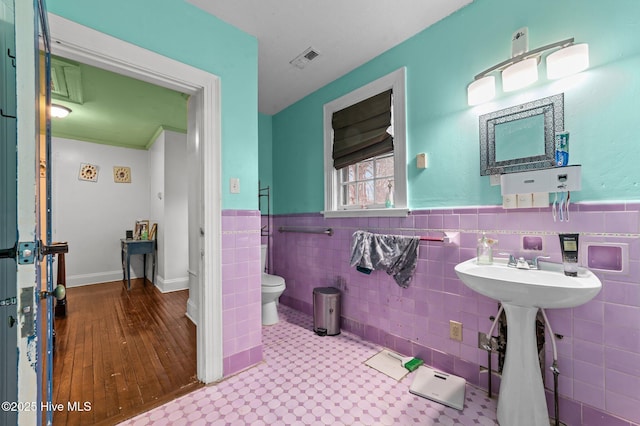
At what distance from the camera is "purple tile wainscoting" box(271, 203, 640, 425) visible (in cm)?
122

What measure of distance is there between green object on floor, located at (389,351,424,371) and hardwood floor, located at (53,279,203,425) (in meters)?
1.35

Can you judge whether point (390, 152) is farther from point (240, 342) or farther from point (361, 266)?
point (240, 342)

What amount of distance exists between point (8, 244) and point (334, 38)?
2091mm

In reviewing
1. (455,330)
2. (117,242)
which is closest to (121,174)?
(117,242)

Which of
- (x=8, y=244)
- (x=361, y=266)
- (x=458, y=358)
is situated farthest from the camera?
(x=361, y=266)

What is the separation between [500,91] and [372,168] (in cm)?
104

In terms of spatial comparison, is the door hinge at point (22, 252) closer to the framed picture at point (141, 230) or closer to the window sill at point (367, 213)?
the window sill at point (367, 213)

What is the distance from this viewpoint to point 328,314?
235cm

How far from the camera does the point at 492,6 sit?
1.58 meters

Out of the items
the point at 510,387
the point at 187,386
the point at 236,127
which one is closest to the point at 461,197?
the point at 510,387

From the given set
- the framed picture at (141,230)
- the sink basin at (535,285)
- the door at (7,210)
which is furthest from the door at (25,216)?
the framed picture at (141,230)

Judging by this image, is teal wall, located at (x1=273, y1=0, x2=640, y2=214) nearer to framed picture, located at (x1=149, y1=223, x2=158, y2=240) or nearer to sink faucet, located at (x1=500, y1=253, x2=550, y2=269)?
sink faucet, located at (x1=500, y1=253, x2=550, y2=269)

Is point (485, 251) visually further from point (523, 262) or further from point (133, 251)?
point (133, 251)

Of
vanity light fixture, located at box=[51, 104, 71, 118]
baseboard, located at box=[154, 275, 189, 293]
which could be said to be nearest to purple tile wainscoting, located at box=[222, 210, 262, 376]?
baseboard, located at box=[154, 275, 189, 293]
